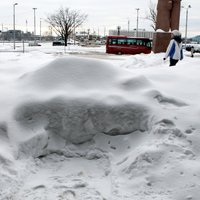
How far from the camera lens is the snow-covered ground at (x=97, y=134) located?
3.53 m

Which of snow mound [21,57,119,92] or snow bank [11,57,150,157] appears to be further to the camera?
snow mound [21,57,119,92]

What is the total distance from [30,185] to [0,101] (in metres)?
1.46

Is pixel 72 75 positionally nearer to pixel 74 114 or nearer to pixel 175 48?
pixel 74 114


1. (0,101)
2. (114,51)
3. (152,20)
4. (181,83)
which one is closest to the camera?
(0,101)

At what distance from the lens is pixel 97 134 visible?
14.5 ft

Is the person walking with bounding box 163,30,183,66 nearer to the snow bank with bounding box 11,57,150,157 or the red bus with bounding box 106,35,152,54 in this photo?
the snow bank with bounding box 11,57,150,157

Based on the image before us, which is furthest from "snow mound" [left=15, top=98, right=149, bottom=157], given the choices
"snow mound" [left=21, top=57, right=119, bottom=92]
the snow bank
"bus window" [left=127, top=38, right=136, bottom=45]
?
"bus window" [left=127, top=38, right=136, bottom=45]

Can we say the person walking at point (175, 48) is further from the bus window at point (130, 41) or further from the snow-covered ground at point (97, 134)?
the bus window at point (130, 41)

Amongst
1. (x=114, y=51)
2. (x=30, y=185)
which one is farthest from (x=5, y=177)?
(x=114, y=51)

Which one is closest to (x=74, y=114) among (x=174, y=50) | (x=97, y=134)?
(x=97, y=134)

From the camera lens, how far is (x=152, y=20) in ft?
189

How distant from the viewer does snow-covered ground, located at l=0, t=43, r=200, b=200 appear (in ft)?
11.6

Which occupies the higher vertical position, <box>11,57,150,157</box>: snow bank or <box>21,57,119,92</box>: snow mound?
<box>21,57,119,92</box>: snow mound

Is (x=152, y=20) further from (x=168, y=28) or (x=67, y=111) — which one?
(x=67, y=111)
